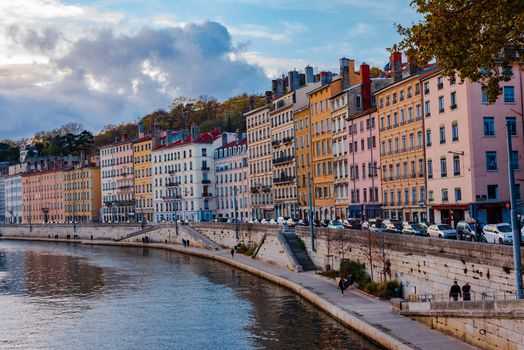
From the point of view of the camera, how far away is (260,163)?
413ft

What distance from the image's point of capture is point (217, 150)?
14500 centimetres

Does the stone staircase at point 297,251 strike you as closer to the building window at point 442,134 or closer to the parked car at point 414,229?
the parked car at point 414,229

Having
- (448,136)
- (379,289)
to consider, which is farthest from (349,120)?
(379,289)

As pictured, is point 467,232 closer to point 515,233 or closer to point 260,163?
point 515,233

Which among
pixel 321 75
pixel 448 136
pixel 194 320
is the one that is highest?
pixel 321 75

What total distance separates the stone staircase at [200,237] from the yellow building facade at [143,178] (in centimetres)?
4857

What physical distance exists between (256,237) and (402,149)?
18198 millimetres

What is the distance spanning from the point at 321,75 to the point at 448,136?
38466 millimetres

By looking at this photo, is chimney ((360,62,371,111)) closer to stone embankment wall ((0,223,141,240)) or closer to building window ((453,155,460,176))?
building window ((453,155,460,176))

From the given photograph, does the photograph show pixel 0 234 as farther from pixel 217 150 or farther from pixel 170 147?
pixel 217 150

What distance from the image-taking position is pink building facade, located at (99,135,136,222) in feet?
547

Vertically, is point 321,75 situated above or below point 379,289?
above

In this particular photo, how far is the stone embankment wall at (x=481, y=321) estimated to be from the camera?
25.8 m

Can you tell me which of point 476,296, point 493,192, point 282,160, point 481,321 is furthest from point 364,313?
point 282,160
